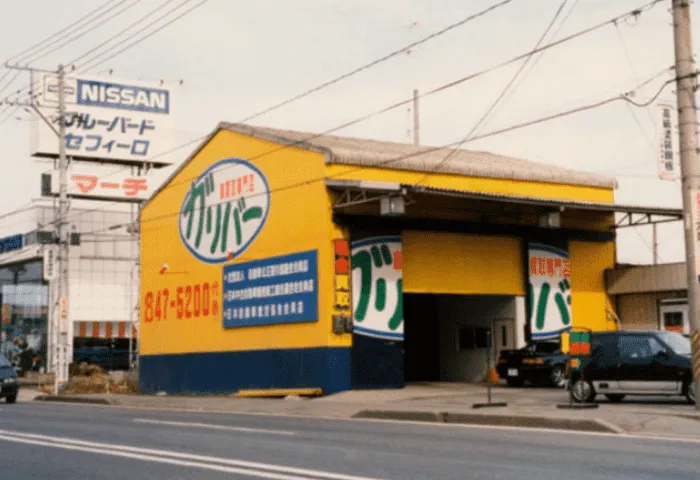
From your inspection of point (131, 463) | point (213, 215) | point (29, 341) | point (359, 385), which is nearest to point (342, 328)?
point (359, 385)

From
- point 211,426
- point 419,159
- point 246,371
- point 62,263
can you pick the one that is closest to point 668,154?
point 211,426

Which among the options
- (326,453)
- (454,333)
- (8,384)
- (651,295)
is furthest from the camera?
(454,333)

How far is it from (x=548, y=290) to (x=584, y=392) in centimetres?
1053

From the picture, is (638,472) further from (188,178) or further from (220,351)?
(188,178)

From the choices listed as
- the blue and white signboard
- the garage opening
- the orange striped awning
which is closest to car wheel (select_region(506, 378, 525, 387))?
the garage opening

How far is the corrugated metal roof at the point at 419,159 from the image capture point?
99.9 ft

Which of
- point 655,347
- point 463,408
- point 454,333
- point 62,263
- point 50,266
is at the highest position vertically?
point 50,266

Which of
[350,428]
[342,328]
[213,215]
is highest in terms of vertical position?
[213,215]

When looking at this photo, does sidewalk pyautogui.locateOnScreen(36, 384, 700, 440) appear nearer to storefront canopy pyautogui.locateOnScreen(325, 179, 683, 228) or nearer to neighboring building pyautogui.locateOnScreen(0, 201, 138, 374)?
storefront canopy pyautogui.locateOnScreen(325, 179, 683, 228)

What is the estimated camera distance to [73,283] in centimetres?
6112

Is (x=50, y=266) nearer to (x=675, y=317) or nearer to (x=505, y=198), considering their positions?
(x=505, y=198)

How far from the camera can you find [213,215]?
115 ft

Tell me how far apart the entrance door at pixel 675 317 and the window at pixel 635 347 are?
10502 millimetres

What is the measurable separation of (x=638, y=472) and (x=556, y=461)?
1245 millimetres
